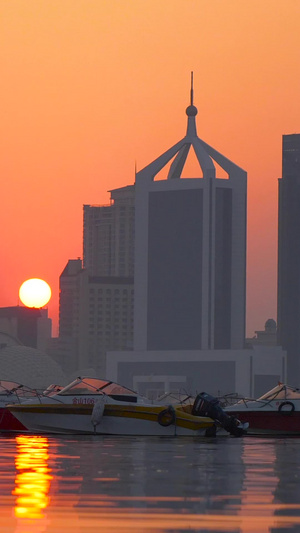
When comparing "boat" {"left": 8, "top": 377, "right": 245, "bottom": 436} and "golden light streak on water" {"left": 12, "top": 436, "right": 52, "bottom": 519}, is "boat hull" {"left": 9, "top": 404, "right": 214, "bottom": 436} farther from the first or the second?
"golden light streak on water" {"left": 12, "top": 436, "right": 52, "bottom": 519}

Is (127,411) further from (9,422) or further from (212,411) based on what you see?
(9,422)

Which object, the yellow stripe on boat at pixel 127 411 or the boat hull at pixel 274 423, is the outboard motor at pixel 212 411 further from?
the boat hull at pixel 274 423

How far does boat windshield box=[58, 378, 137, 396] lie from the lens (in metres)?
50.6

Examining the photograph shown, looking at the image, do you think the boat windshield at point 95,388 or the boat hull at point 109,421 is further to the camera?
the boat windshield at point 95,388

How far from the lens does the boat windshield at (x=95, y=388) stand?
166 feet

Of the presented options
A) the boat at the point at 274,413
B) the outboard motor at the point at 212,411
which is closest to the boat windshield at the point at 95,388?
the outboard motor at the point at 212,411

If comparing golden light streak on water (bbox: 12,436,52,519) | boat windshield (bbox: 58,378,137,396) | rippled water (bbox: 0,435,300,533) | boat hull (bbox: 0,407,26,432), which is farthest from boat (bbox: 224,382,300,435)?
golden light streak on water (bbox: 12,436,52,519)

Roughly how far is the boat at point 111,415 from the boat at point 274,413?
192 inches

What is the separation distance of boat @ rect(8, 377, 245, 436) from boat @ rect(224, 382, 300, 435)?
4.88 meters

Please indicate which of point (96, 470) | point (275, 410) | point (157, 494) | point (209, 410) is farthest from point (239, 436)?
point (157, 494)

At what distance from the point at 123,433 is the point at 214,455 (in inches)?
521

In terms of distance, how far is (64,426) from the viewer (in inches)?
1970

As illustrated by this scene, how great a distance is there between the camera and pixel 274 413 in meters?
54.3

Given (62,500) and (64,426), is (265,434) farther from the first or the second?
(62,500)
